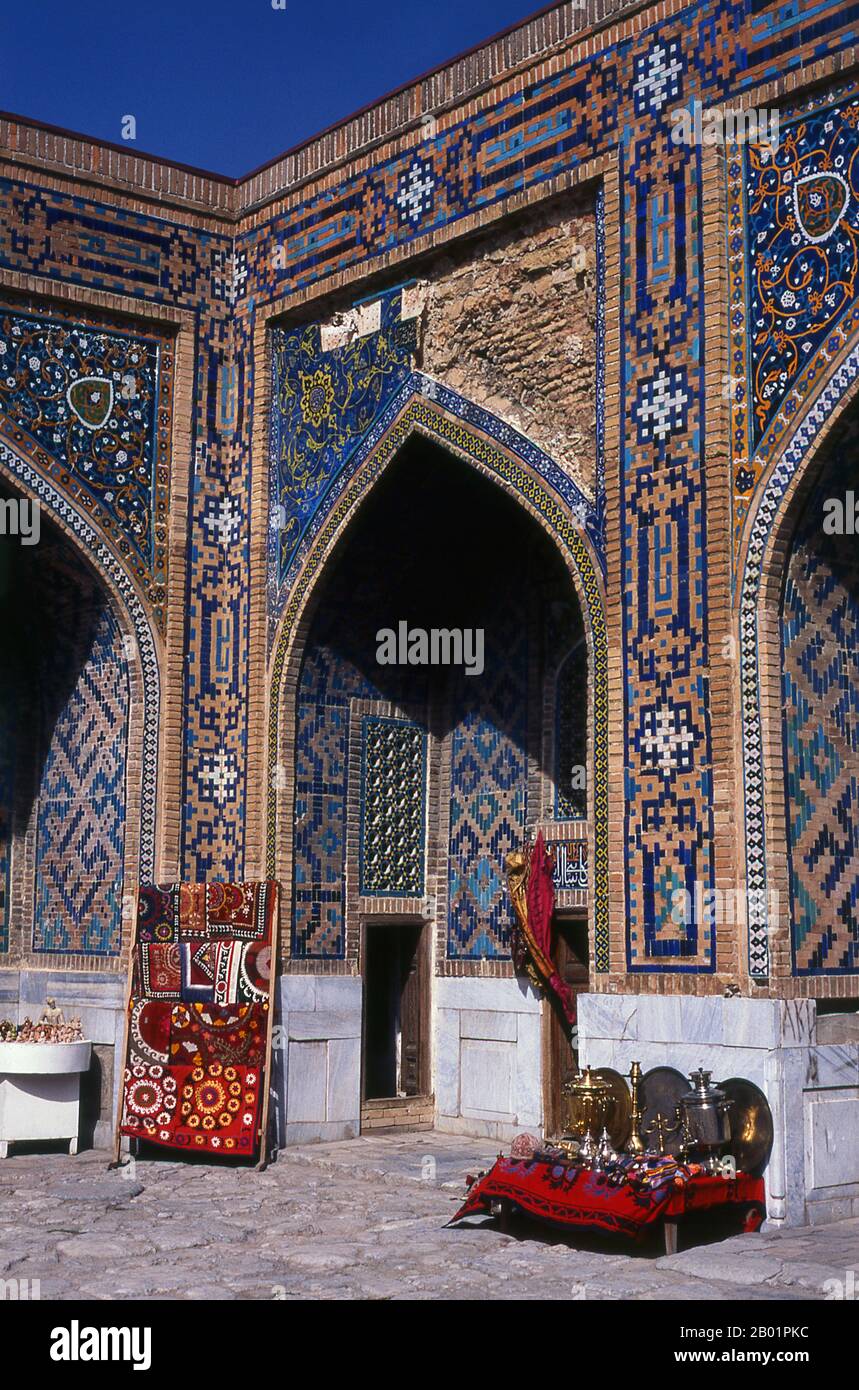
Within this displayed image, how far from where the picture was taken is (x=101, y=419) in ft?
28.4

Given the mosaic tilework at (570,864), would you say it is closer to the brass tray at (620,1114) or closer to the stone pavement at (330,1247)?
the stone pavement at (330,1247)

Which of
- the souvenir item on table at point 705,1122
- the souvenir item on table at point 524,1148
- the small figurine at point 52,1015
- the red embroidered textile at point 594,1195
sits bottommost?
the red embroidered textile at point 594,1195

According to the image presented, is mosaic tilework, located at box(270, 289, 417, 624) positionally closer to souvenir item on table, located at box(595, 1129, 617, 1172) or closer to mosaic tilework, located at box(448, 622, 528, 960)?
mosaic tilework, located at box(448, 622, 528, 960)

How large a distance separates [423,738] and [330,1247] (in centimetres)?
390

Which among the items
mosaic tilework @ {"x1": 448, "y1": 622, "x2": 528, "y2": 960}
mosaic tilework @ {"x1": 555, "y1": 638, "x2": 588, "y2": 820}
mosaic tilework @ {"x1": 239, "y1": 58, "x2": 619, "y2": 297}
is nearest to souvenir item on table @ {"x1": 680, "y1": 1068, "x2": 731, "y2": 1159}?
mosaic tilework @ {"x1": 555, "y1": 638, "x2": 588, "y2": 820}

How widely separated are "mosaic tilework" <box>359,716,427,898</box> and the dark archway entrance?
0.01 metres

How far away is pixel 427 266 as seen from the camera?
8180 millimetres

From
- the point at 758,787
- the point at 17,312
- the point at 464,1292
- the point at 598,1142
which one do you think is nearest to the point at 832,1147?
the point at 598,1142

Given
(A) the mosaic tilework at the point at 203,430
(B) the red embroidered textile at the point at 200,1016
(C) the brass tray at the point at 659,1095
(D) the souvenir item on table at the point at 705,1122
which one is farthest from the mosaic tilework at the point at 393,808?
(D) the souvenir item on table at the point at 705,1122

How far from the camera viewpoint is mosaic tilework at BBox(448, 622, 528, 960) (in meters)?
8.70

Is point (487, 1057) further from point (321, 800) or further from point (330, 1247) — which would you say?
point (330, 1247)

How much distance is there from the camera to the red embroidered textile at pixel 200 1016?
7.85 meters

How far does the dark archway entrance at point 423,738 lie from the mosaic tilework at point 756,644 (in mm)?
2083

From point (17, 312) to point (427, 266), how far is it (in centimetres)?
216
